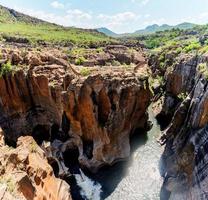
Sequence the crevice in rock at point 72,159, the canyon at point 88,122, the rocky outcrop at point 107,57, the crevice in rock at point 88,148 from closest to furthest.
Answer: the canyon at point 88,122 < the crevice in rock at point 72,159 < the crevice in rock at point 88,148 < the rocky outcrop at point 107,57

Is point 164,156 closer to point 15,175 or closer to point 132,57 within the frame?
point 15,175

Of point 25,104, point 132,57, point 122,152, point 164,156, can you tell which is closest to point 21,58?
point 25,104

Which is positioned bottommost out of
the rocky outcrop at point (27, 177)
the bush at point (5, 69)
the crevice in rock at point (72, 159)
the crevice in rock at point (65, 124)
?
the crevice in rock at point (72, 159)

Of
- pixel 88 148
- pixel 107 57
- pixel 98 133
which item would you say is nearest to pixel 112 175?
pixel 88 148

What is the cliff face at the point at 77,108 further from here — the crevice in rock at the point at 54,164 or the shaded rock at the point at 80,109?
the crevice in rock at the point at 54,164

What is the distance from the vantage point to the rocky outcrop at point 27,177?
25.8 metres

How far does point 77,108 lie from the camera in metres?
Answer: 52.3

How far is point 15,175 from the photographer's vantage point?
1109 inches

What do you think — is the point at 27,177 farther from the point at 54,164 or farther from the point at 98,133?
the point at 98,133

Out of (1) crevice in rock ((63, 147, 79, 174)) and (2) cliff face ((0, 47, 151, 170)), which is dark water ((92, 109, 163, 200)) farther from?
(1) crevice in rock ((63, 147, 79, 174))

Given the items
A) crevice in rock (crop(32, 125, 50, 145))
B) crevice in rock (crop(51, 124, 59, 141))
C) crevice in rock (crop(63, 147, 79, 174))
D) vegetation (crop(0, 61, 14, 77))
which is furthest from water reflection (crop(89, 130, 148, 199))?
vegetation (crop(0, 61, 14, 77))

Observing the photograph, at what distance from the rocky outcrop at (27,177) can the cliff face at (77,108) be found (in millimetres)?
11867

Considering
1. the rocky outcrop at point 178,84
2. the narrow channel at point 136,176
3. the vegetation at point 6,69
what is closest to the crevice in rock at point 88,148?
the narrow channel at point 136,176

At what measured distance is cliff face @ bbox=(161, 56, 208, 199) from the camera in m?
34.2
